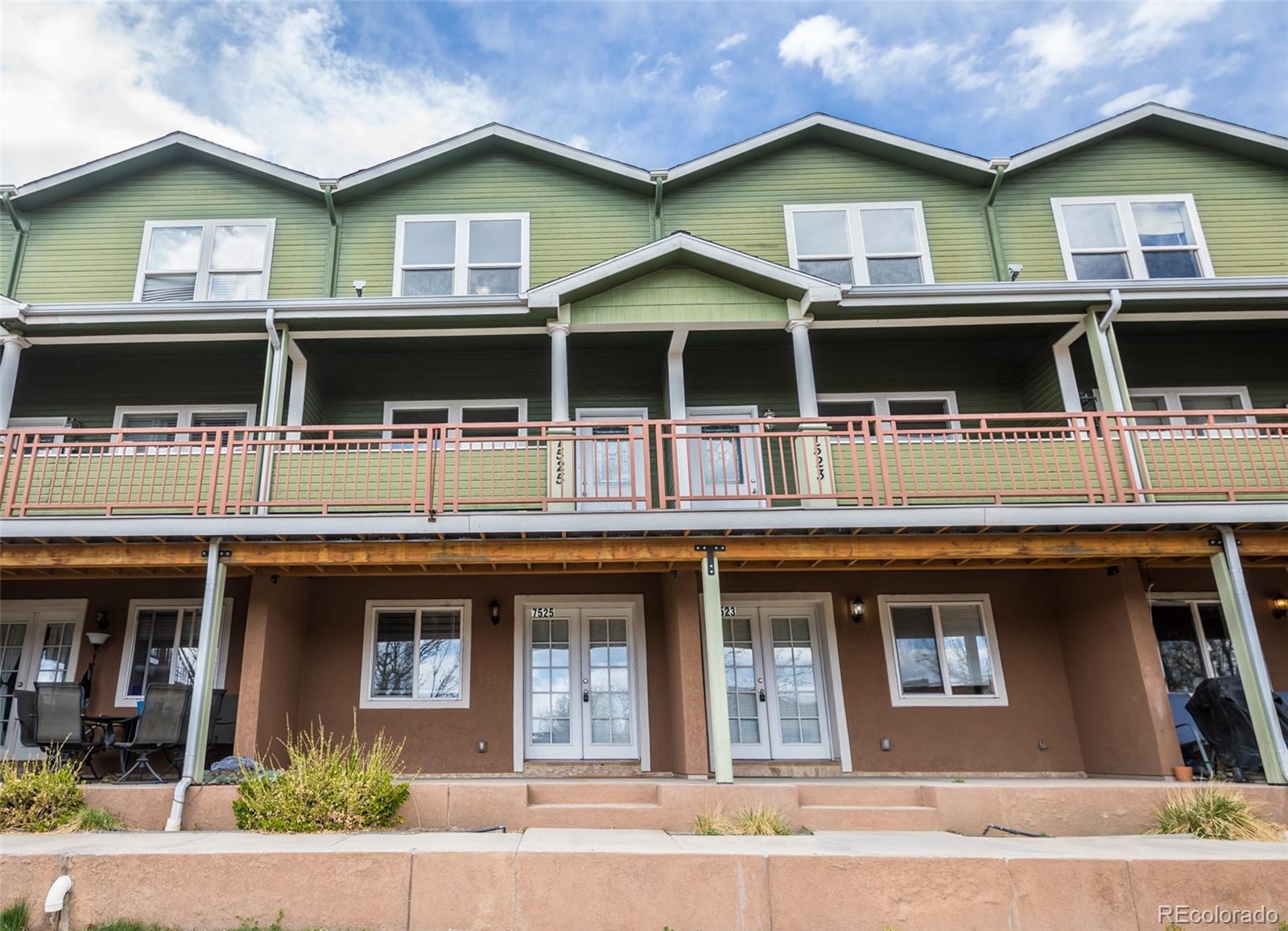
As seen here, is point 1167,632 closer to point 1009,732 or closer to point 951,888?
point 1009,732

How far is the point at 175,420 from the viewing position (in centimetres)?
1138

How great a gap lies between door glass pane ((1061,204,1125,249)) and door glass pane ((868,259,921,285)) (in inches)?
95.2

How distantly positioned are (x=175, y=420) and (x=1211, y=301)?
14.1 meters

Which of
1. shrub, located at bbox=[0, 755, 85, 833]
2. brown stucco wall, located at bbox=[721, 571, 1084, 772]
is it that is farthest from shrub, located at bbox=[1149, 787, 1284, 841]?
shrub, located at bbox=[0, 755, 85, 833]

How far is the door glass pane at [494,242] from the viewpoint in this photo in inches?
464

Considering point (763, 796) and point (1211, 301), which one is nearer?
point (763, 796)

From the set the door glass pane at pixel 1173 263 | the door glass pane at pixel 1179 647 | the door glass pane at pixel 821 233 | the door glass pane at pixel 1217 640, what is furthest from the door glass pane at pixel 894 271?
the door glass pane at pixel 1217 640

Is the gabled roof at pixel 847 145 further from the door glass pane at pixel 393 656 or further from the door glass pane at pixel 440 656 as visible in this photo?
the door glass pane at pixel 393 656

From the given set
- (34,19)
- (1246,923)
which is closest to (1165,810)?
(1246,923)

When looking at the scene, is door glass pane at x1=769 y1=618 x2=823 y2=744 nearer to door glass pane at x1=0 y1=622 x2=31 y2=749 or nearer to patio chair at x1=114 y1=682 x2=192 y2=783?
patio chair at x1=114 y1=682 x2=192 y2=783

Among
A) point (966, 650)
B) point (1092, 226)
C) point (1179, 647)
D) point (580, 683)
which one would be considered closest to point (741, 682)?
point (580, 683)

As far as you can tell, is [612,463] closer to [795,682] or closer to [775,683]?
[775,683]

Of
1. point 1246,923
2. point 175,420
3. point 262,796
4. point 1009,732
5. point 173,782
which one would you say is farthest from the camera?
point 175,420

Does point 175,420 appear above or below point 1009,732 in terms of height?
above
